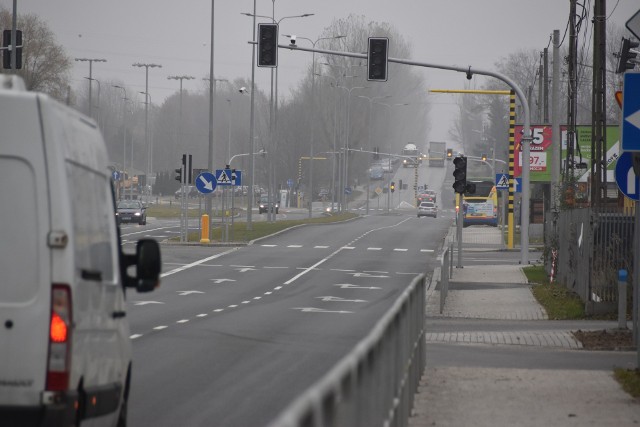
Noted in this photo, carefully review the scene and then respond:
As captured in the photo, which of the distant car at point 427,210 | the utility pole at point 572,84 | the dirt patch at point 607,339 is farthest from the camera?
the distant car at point 427,210

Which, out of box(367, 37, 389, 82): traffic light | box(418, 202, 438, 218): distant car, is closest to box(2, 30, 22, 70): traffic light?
box(367, 37, 389, 82): traffic light

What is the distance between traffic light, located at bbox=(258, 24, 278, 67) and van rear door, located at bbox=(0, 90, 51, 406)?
976 inches

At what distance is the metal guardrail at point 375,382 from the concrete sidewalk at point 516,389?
384mm

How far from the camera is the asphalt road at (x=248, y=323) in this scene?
1224 centimetres

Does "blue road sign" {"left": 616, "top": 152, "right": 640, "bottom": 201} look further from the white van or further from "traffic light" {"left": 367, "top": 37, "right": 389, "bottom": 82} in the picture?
"traffic light" {"left": 367, "top": 37, "right": 389, "bottom": 82}

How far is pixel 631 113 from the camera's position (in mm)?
13305

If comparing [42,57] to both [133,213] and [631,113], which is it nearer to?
[133,213]

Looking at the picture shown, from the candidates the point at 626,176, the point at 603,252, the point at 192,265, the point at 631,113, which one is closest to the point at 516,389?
the point at 631,113

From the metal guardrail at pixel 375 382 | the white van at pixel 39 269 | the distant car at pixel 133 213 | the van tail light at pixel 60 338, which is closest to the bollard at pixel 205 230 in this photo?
the distant car at pixel 133 213

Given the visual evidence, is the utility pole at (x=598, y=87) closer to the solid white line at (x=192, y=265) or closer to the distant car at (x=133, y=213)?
the solid white line at (x=192, y=265)

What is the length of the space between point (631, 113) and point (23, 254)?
7.84 m

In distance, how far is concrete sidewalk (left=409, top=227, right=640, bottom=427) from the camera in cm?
1120

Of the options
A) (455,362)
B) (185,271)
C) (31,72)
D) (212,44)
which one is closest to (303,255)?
(185,271)

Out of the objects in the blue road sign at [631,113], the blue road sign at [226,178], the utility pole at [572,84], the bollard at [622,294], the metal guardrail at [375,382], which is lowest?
the bollard at [622,294]
